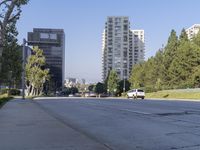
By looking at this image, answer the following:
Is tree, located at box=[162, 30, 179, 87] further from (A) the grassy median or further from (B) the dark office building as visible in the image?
(A) the grassy median

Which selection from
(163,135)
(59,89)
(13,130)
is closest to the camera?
(163,135)

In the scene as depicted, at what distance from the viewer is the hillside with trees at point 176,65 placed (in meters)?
96.7

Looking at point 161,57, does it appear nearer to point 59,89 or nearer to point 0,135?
point 59,89

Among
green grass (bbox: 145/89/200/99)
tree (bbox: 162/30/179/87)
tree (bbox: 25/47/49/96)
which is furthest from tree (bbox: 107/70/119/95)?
green grass (bbox: 145/89/200/99)

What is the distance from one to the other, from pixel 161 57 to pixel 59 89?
81.6 meters

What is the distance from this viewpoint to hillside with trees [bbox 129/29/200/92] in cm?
9669

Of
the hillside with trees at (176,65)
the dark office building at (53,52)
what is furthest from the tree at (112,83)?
the dark office building at (53,52)

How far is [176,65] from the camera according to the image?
343 ft

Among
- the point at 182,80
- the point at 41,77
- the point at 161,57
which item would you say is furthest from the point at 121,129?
the point at 161,57

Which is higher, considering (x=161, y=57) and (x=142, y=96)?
(x=161, y=57)

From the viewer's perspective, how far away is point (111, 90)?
147 metres

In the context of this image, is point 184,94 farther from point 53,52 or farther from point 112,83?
point 53,52

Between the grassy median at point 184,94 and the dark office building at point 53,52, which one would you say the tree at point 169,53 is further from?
the grassy median at point 184,94

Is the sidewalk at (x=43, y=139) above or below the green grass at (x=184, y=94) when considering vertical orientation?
below
